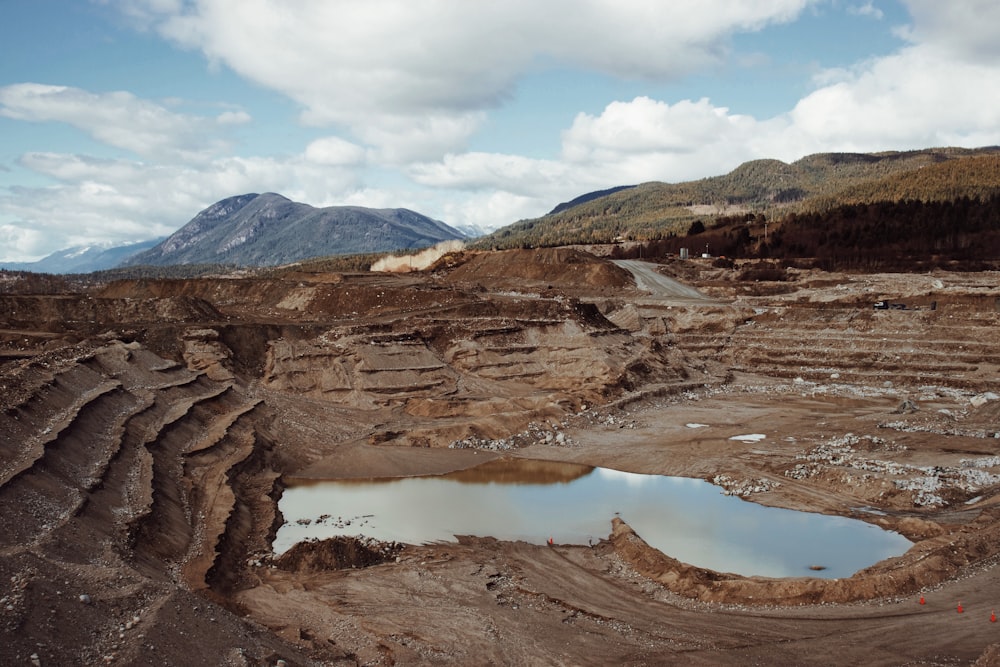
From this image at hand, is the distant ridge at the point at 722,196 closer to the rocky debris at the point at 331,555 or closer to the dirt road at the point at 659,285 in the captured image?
the dirt road at the point at 659,285

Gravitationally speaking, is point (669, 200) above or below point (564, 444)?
above

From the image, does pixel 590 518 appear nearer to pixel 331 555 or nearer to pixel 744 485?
pixel 744 485

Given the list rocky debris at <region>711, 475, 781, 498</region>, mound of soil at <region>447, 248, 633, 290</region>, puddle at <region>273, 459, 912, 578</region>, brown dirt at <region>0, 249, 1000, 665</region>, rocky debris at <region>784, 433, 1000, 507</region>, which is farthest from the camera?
mound of soil at <region>447, 248, 633, 290</region>

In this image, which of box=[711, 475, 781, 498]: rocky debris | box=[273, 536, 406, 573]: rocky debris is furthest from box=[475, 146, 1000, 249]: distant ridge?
box=[273, 536, 406, 573]: rocky debris

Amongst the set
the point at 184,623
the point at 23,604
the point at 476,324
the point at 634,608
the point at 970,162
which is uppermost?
the point at 970,162

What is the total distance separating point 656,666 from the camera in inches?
585

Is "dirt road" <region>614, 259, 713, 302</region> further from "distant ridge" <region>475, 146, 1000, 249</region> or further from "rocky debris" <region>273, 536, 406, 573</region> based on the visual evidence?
"rocky debris" <region>273, 536, 406, 573</region>

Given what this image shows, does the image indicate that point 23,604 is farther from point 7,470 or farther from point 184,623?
point 7,470

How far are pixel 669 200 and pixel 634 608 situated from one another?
166 meters

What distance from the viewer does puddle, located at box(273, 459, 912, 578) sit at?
21.7m

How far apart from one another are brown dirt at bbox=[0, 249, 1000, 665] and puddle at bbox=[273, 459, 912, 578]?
1.08 m

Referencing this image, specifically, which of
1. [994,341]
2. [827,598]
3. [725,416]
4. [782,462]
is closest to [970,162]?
[994,341]

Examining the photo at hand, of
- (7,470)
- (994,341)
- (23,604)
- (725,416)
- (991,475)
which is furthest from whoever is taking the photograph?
(994,341)

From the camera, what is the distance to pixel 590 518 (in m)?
25.4
